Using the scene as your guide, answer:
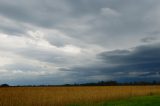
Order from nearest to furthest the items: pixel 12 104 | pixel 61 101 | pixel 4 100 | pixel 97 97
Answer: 1. pixel 12 104
2. pixel 4 100
3. pixel 61 101
4. pixel 97 97

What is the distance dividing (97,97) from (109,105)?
6.37m

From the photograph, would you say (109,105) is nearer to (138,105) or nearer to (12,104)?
(138,105)

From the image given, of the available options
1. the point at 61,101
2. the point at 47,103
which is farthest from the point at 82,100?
the point at 47,103

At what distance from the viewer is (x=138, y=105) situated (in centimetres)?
2281

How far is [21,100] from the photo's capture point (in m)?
24.1

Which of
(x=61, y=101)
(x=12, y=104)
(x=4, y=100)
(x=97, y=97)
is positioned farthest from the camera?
(x=97, y=97)

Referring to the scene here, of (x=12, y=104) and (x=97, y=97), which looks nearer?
(x=12, y=104)

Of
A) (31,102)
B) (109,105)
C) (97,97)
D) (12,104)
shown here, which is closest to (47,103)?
(31,102)

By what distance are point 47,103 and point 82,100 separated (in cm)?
436

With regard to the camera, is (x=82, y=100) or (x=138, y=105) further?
(x=82, y=100)

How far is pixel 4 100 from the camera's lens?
2341cm

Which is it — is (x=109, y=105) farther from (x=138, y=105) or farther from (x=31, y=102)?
(x=31, y=102)

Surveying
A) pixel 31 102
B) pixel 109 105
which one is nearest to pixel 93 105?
pixel 109 105

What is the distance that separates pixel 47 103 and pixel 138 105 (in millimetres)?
7692
